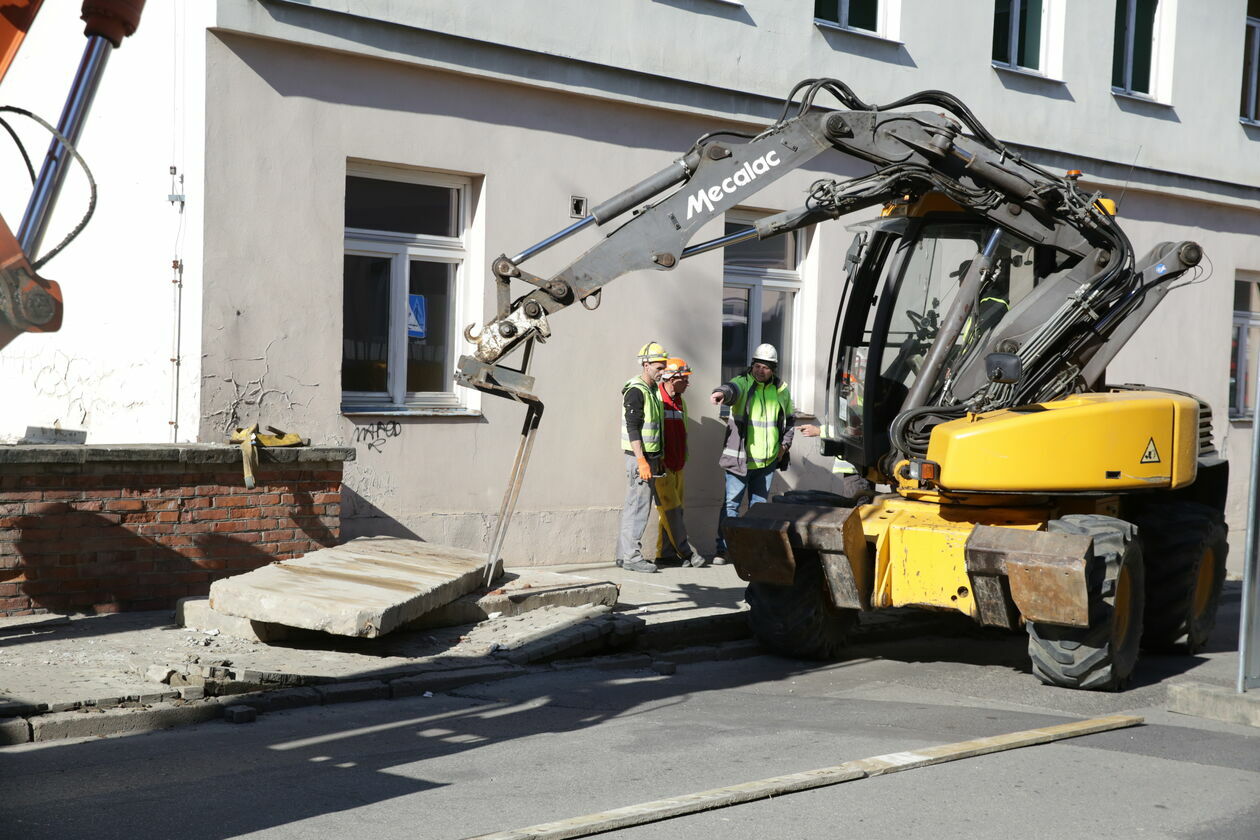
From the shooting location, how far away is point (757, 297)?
44.8 feet

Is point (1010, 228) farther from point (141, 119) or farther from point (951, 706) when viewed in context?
point (141, 119)

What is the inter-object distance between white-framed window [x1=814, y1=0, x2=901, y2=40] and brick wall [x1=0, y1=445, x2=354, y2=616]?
22.7 ft

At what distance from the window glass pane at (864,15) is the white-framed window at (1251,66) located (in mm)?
6890

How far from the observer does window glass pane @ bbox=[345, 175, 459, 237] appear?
11086 millimetres

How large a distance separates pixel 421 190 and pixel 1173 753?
7.28m

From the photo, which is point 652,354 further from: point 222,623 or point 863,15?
point 863,15

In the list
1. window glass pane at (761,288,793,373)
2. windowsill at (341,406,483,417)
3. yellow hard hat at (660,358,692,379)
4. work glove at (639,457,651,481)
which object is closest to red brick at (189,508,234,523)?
windowsill at (341,406,483,417)

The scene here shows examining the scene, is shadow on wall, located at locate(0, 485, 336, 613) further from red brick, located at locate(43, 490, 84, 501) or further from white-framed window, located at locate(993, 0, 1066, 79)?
white-framed window, located at locate(993, 0, 1066, 79)

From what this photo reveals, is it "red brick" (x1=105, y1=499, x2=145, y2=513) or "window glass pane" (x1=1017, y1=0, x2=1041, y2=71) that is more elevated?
"window glass pane" (x1=1017, y1=0, x2=1041, y2=71)

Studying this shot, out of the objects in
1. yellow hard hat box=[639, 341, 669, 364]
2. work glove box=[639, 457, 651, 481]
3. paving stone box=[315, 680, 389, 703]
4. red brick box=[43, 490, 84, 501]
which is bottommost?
paving stone box=[315, 680, 389, 703]

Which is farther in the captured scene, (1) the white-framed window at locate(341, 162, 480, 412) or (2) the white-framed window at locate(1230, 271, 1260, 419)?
(2) the white-framed window at locate(1230, 271, 1260, 419)

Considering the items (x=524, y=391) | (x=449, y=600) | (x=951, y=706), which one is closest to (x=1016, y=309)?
(x=951, y=706)

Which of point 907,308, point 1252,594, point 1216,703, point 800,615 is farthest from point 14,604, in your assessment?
point 1252,594

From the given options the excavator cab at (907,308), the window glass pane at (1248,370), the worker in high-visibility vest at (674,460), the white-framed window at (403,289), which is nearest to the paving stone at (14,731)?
the white-framed window at (403,289)
